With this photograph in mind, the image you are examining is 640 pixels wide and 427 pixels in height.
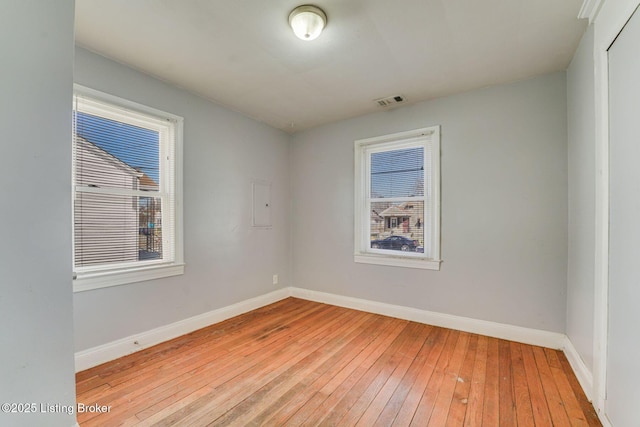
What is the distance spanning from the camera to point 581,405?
5.66 ft

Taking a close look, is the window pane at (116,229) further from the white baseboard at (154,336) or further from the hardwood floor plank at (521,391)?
the hardwood floor plank at (521,391)

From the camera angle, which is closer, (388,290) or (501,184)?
(501,184)

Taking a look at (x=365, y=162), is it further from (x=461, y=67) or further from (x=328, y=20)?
(x=328, y=20)

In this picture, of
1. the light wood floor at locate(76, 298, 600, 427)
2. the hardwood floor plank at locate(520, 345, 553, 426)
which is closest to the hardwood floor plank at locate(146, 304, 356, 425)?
the light wood floor at locate(76, 298, 600, 427)

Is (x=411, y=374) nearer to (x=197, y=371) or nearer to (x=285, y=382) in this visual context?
(x=285, y=382)

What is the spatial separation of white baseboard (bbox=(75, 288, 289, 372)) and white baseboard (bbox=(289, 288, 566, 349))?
107 cm

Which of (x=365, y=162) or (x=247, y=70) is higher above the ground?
(x=247, y=70)

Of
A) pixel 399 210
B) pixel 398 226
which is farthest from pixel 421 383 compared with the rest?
pixel 399 210

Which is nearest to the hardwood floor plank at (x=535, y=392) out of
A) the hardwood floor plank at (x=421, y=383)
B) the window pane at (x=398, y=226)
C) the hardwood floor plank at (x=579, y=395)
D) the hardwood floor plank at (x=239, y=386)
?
the hardwood floor plank at (x=579, y=395)

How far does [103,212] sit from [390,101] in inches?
122

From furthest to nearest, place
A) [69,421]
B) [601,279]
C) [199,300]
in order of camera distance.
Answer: [199,300], [601,279], [69,421]

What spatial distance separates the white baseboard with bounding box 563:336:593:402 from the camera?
70.8 inches

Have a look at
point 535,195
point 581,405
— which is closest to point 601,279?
point 581,405

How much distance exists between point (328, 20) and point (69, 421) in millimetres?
Result: 2683
